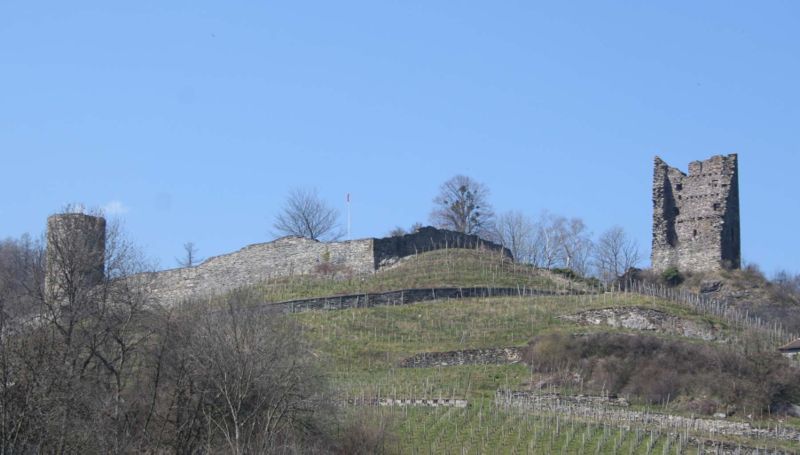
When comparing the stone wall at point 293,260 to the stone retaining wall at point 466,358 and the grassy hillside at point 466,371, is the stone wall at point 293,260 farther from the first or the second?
the stone retaining wall at point 466,358

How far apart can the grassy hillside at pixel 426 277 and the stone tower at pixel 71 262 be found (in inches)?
726

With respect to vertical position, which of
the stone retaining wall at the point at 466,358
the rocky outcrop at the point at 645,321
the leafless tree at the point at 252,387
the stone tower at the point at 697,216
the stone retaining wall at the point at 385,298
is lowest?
the leafless tree at the point at 252,387

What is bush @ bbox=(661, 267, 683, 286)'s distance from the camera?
69.4 metres

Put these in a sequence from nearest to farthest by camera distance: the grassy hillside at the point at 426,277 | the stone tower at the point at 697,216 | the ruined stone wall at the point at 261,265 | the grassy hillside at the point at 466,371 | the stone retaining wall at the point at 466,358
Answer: the grassy hillside at the point at 466,371 < the stone retaining wall at the point at 466,358 < the grassy hillside at the point at 426,277 < the ruined stone wall at the point at 261,265 < the stone tower at the point at 697,216

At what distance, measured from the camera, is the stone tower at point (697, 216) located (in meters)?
70.9

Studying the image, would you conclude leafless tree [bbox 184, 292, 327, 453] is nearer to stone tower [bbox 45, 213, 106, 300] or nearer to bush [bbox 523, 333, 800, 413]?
stone tower [bbox 45, 213, 106, 300]

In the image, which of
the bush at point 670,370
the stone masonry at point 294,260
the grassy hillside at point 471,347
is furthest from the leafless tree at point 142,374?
the stone masonry at point 294,260

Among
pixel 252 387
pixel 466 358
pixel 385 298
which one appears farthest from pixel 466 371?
pixel 252 387

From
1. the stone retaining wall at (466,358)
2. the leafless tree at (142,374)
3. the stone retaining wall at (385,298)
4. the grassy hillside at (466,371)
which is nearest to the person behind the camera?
the leafless tree at (142,374)

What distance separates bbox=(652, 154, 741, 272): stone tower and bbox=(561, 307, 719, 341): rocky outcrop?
13.8 meters

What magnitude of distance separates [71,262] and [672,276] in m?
36.0

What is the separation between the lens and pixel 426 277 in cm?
6412

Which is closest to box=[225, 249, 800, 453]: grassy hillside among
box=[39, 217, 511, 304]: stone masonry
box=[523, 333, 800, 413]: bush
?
box=[523, 333, 800, 413]: bush

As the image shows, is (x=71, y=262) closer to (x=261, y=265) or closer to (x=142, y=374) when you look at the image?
(x=142, y=374)
